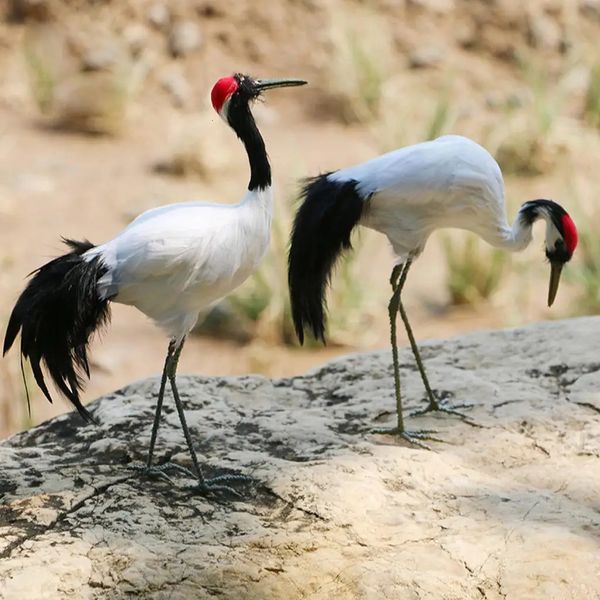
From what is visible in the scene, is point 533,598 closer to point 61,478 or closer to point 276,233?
point 61,478

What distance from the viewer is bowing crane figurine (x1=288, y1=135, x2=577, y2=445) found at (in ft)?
10.5

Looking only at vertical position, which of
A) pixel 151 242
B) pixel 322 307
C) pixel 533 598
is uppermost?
pixel 151 242

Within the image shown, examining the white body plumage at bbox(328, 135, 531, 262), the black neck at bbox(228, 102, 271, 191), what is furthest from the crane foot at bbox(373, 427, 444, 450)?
the black neck at bbox(228, 102, 271, 191)

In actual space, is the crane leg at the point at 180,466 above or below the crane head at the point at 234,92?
below

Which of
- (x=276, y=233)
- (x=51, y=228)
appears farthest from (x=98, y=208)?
(x=276, y=233)

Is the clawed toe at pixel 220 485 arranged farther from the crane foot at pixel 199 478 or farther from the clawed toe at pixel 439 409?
the clawed toe at pixel 439 409

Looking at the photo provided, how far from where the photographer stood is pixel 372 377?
3838 millimetres

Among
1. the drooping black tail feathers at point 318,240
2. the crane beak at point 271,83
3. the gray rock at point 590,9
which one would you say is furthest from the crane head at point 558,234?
the gray rock at point 590,9

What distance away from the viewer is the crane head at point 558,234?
11.0 feet

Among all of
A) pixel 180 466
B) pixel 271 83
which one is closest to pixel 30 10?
pixel 271 83

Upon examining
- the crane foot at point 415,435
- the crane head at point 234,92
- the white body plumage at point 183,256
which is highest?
the crane head at point 234,92

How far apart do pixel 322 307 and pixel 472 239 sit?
2987 mm

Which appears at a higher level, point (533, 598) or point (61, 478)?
point (61, 478)

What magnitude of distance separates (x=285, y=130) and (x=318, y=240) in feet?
17.5
